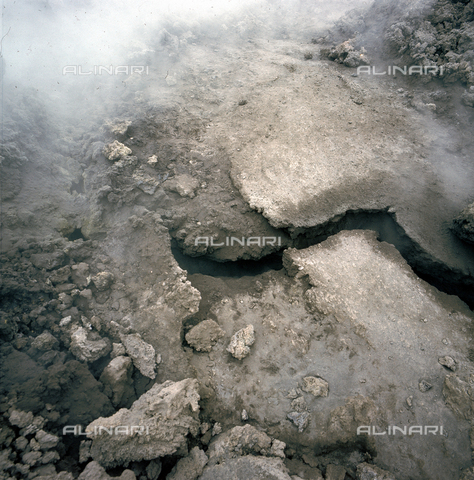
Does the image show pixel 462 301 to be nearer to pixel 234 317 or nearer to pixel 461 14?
pixel 234 317

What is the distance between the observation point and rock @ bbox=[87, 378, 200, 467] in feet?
8.30

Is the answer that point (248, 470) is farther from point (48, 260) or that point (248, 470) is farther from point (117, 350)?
point (48, 260)

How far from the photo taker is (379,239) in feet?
14.0

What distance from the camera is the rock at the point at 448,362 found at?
320cm

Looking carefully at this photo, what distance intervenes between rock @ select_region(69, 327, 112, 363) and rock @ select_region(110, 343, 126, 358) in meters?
0.04

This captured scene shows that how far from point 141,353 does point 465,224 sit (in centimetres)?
429

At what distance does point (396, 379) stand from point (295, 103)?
181 inches

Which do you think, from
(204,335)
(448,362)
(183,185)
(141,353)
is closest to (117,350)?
(141,353)

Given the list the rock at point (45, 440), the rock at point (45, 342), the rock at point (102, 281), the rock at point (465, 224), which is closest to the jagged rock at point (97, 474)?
A: the rock at point (45, 440)

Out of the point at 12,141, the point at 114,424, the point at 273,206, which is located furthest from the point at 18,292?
the point at 273,206

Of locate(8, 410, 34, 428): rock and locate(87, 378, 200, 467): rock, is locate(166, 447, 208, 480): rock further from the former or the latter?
locate(8, 410, 34, 428): rock

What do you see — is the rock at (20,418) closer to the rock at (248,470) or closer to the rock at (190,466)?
the rock at (190,466)

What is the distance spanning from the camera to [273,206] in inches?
162

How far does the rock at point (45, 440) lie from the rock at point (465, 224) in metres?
5.04
